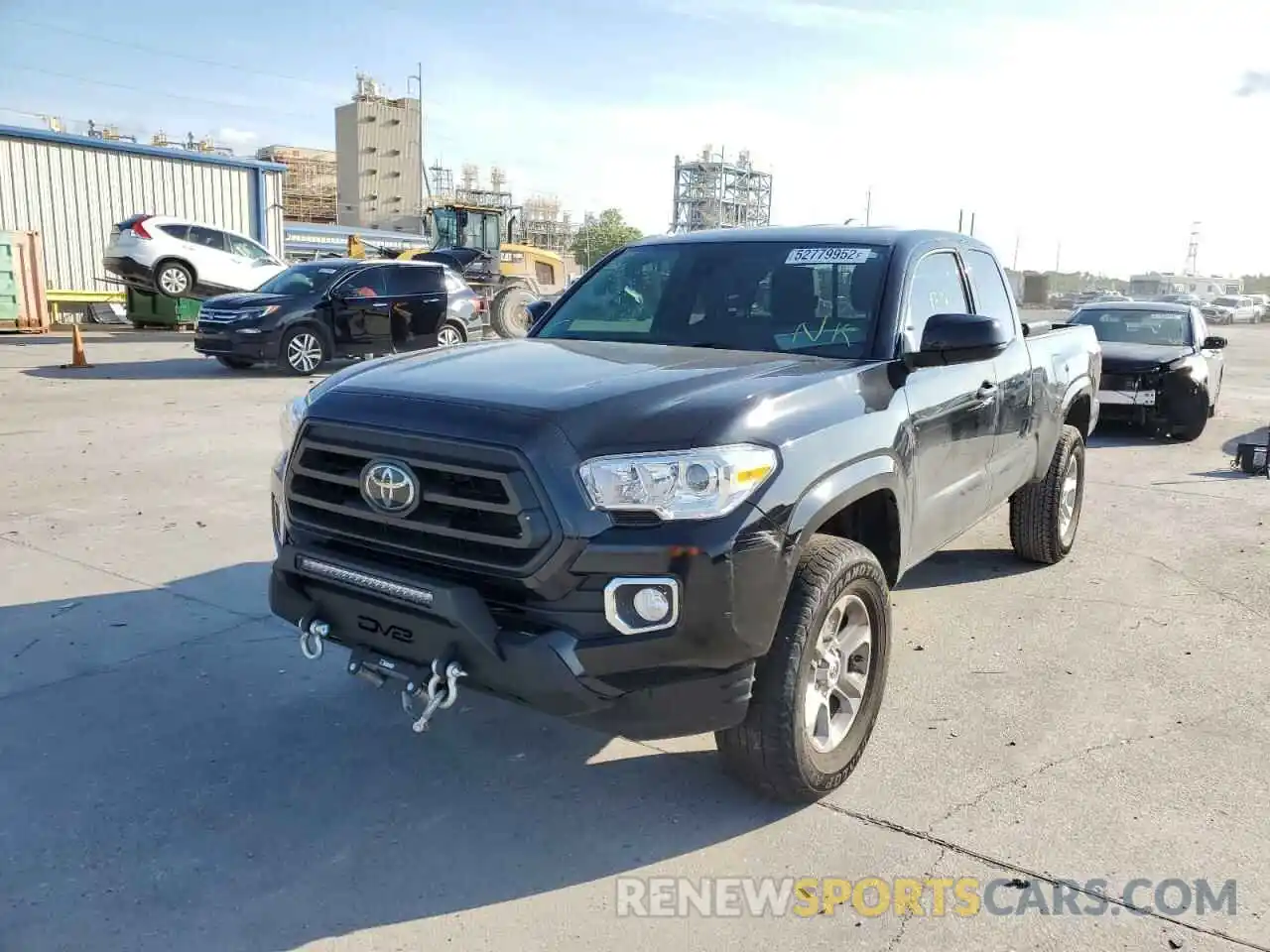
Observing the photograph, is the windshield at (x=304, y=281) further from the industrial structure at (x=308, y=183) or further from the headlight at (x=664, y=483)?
the industrial structure at (x=308, y=183)

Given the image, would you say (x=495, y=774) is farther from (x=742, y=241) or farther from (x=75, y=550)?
(x=75, y=550)

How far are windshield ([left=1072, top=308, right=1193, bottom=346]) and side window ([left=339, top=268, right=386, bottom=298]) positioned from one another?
950 centimetres

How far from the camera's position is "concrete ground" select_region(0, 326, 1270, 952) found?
2.71 metres

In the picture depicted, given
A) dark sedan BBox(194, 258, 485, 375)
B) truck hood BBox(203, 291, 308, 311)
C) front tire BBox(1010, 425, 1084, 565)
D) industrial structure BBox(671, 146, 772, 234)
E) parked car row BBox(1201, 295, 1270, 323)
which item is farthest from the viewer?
industrial structure BBox(671, 146, 772, 234)

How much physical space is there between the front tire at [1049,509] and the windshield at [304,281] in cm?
1131

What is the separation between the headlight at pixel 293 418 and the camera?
332 cm

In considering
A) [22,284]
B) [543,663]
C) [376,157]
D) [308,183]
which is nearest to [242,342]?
[22,284]

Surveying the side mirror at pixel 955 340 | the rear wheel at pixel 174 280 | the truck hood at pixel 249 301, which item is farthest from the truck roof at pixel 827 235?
the rear wheel at pixel 174 280

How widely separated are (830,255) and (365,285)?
38.7ft

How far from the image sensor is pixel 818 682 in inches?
129

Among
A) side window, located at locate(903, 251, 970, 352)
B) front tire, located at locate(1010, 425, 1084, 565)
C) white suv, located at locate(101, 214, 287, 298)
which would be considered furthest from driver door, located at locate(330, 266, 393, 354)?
side window, located at locate(903, 251, 970, 352)

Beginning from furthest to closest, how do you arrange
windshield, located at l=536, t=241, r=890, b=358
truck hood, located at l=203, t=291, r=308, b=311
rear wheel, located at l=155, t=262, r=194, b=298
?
rear wheel, located at l=155, t=262, r=194, b=298, truck hood, located at l=203, t=291, r=308, b=311, windshield, located at l=536, t=241, r=890, b=358

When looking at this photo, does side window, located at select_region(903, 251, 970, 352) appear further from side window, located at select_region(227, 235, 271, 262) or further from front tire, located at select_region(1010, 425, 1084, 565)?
side window, located at select_region(227, 235, 271, 262)

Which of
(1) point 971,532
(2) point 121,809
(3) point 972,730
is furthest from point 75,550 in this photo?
(1) point 971,532
